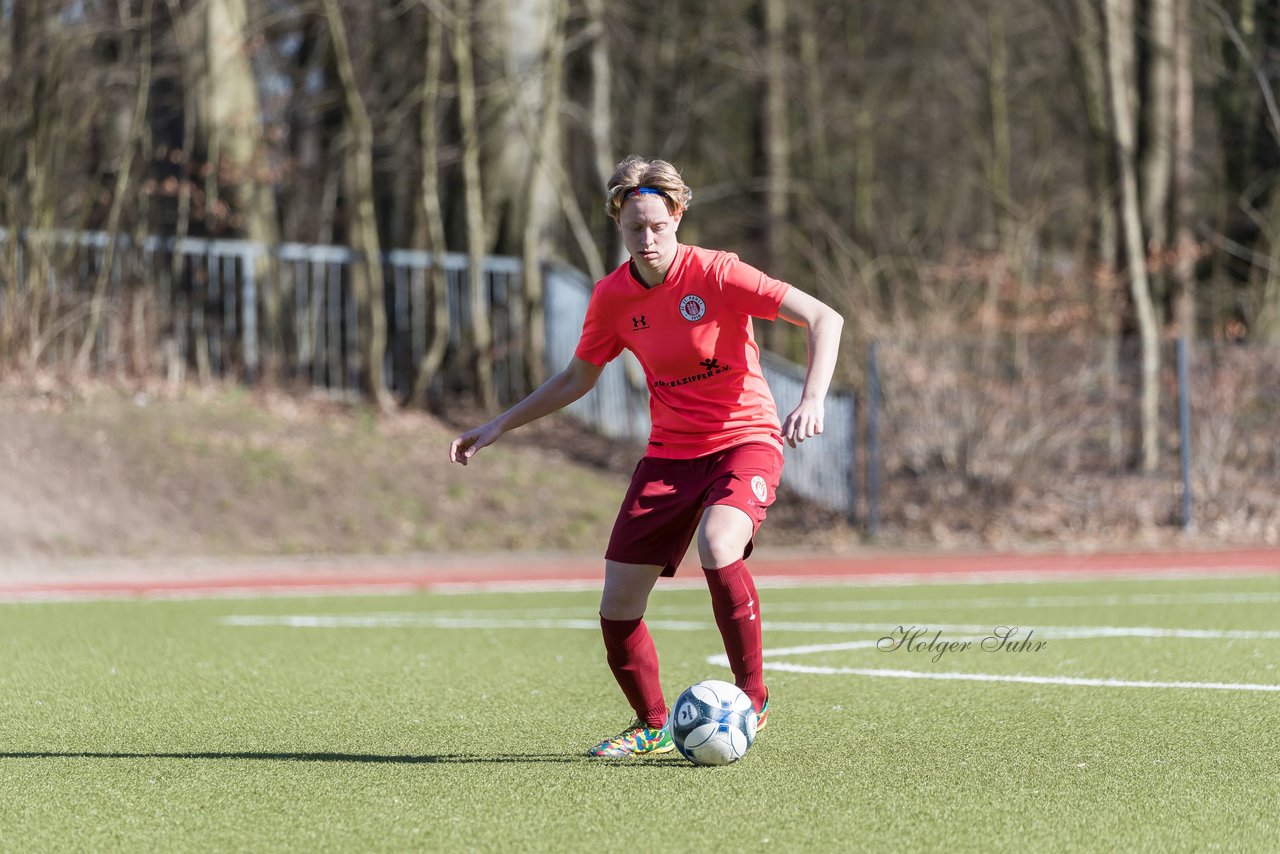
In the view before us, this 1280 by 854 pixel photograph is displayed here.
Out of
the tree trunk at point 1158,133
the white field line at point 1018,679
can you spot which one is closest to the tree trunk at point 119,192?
the tree trunk at point 1158,133

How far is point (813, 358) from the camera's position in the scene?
223 inches

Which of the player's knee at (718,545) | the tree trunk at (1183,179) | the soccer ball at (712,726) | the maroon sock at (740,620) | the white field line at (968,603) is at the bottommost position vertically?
the white field line at (968,603)

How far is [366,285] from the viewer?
71.6ft

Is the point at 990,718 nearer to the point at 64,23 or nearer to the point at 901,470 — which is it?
the point at 901,470

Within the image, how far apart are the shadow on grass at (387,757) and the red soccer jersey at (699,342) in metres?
1.09

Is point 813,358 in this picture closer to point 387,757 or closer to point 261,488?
point 387,757

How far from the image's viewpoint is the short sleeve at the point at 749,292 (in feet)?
19.0

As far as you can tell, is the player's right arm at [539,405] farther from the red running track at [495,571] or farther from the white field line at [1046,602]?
the red running track at [495,571]

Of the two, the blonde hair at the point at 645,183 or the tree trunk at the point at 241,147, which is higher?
the tree trunk at the point at 241,147

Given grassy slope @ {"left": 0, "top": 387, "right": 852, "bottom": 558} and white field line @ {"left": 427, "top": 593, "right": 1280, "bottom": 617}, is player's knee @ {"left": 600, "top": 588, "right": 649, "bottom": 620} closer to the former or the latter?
white field line @ {"left": 427, "top": 593, "right": 1280, "bottom": 617}

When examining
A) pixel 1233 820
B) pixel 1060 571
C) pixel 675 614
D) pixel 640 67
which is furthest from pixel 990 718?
pixel 640 67

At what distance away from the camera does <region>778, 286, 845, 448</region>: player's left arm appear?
536cm

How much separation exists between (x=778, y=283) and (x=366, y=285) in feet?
54.1

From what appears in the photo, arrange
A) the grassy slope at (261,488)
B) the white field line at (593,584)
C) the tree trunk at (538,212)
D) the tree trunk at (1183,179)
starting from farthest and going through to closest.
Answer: the tree trunk at (538,212), the tree trunk at (1183,179), the grassy slope at (261,488), the white field line at (593,584)
